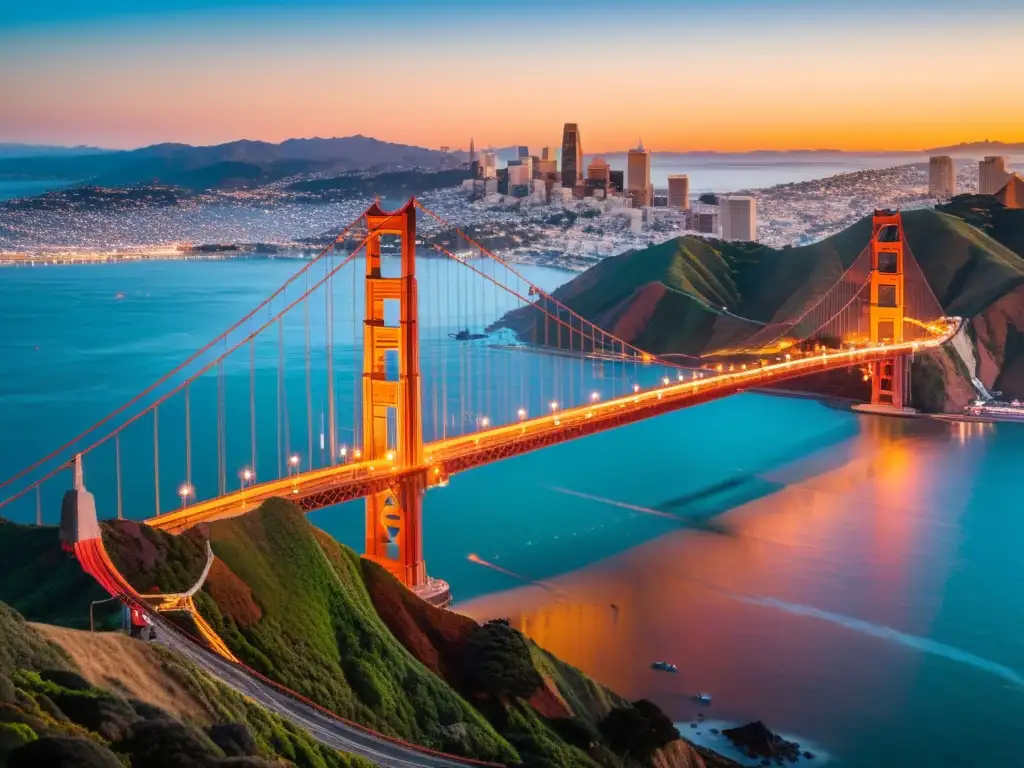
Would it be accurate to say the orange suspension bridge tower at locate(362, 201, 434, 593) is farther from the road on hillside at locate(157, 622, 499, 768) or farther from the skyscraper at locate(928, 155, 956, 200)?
the skyscraper at locate(928, 155, 956, 200)

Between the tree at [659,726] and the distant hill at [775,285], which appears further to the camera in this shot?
the distant hill at [775,285]

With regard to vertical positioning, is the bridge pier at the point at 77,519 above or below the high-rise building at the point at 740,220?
below

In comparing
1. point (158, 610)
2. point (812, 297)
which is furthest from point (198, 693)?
point (812, 297)

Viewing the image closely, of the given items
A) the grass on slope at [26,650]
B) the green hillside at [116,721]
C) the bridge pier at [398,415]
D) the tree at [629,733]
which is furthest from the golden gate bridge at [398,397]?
the tree at [629,733]

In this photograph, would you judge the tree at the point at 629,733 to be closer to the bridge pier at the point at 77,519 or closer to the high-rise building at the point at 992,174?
the bridge pier at the point at 77,519

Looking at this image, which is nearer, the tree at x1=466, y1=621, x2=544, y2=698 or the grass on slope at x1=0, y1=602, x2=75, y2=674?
the grass on slope at x1=0, y1=602, x2=75, y2=674

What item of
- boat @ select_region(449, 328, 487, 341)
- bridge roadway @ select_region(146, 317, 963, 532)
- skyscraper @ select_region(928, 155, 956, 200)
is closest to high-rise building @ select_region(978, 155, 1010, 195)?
skyscraper @ select_region(928, 155, 956, 200)
